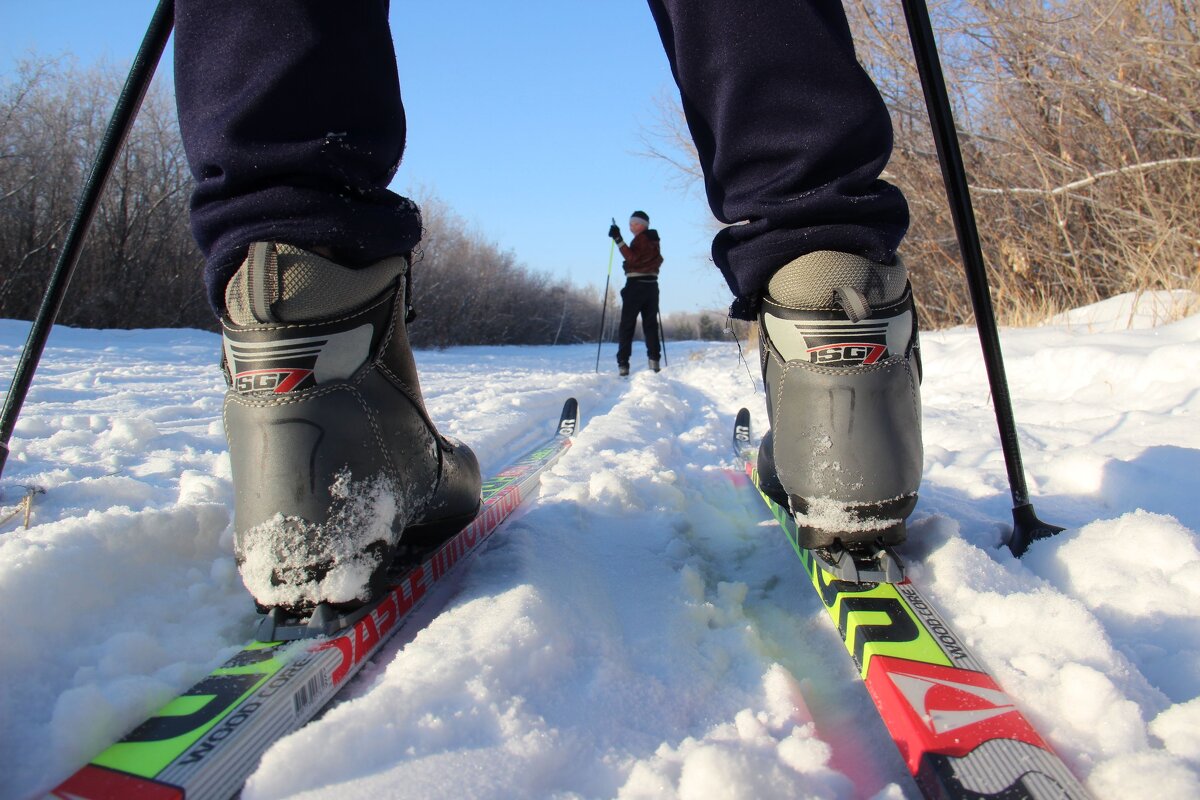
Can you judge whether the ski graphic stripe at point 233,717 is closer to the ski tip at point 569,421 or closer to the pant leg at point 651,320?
the ski tip at point 569,421

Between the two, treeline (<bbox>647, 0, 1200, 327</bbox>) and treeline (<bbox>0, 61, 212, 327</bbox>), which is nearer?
treeline (<bbox>647, 0, 1200, 327</bbox>)

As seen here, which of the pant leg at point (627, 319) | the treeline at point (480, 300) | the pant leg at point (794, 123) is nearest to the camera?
the pant leg at point (794, 123)

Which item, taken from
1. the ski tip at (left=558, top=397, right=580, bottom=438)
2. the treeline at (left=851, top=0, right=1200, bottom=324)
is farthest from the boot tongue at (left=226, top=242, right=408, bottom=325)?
the treeline at (left=851, top=0, right=1200, bottom=324)

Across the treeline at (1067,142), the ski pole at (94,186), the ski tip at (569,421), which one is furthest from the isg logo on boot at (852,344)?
the treeline at (1067,142)

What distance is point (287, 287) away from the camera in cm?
79

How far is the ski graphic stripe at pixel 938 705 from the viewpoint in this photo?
56cm

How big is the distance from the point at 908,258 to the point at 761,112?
7.67m

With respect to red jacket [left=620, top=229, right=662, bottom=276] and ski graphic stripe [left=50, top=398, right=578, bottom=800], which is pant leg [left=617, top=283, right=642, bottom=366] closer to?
red jacket [left=620, top=229, right=662, bottom=276]

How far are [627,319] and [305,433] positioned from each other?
7.79m

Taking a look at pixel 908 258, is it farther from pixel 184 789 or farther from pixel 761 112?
pixel 184 789

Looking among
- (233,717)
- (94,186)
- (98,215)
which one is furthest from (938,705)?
(98,215)

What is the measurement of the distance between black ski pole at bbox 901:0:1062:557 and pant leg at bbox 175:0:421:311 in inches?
35.3

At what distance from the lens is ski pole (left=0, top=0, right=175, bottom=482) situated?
43.4 inches

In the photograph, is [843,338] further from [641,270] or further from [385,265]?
[641,270]
